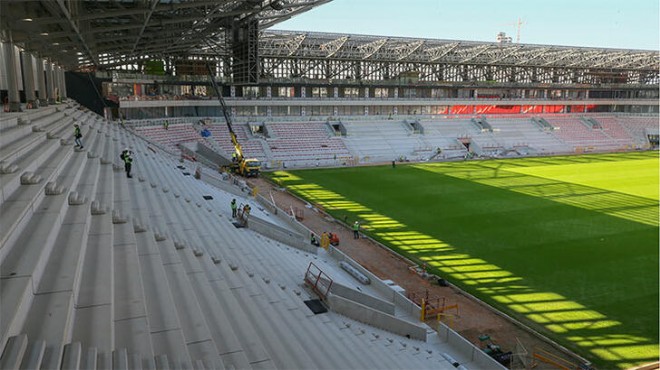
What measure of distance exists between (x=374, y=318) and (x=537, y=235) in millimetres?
13065

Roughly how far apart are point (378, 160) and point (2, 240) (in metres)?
47.2

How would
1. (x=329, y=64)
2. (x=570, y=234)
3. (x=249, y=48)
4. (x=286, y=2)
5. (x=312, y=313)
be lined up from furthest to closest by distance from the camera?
(x=329, y=64) < (x=249, y=48) < (x=286, y=2) < (x=570, y=234) < (x=312, y=313)

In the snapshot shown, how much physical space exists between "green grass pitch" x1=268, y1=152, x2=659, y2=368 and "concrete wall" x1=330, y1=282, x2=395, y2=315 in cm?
412

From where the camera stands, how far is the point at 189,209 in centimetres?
1720

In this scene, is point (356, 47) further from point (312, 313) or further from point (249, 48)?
point (312, 313)

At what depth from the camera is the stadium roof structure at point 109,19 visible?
50.3 ft

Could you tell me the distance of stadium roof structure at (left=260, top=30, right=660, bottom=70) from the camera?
5175 cm

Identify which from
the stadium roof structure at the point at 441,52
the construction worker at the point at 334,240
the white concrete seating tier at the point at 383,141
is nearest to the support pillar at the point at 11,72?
the construction worker at the point at 334,240

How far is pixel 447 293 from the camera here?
639 inches

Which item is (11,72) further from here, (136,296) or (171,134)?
(171,134)

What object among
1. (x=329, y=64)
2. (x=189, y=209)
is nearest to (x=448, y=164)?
(x=329, y=64)

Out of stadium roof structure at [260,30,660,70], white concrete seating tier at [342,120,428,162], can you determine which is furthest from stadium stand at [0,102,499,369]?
stadium roof structure at [260,30,660,70]

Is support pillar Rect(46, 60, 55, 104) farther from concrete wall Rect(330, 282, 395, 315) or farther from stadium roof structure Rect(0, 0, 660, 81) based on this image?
concrete wall Rect(330, 282, 395, 315)

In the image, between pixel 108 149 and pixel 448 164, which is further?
pixel 448 164
